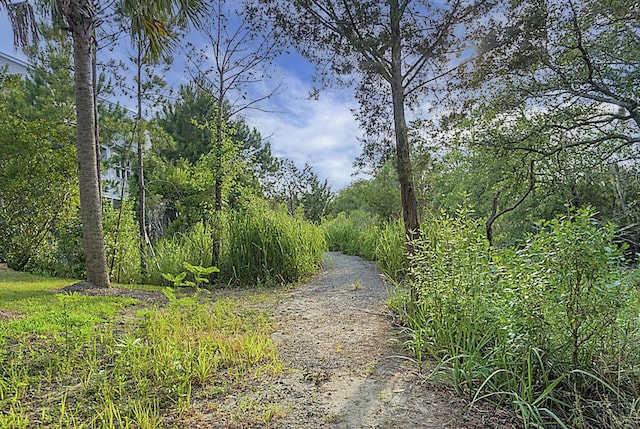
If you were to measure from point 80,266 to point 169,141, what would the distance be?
3.14 meters

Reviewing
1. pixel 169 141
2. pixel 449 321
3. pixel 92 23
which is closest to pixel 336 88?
pixel 449 321

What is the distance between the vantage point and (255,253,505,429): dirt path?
179 cm

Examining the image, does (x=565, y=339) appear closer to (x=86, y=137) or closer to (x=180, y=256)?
(x=86, y=137)

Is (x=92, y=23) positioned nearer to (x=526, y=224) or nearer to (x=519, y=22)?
(x=519, y=22)

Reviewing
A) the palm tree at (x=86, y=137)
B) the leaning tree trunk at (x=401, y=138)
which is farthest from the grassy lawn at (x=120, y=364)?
the leaning tree trunk at (x=401, y=138)

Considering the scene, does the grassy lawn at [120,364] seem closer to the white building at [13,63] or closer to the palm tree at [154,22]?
the palm tree at [154,22]

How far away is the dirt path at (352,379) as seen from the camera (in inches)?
70.6

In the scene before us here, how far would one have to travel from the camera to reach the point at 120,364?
2.22 meters

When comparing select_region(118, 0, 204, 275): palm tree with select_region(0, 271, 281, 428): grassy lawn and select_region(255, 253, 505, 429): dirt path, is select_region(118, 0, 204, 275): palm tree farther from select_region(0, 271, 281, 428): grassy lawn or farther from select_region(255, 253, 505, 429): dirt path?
select_region(255, 253, 505, 429): dirt path

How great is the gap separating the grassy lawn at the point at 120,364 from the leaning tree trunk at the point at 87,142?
141 centimetres

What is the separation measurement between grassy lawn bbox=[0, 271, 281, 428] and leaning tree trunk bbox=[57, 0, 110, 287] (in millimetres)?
1406

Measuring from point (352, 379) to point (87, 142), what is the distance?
180 inches

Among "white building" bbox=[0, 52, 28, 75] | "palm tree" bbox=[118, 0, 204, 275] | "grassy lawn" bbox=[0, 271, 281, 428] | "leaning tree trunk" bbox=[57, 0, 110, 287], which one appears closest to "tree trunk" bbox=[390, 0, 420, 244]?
"grassy lawn" bbox=[0, 271, 281, 428]

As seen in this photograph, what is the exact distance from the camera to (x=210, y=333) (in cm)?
293
